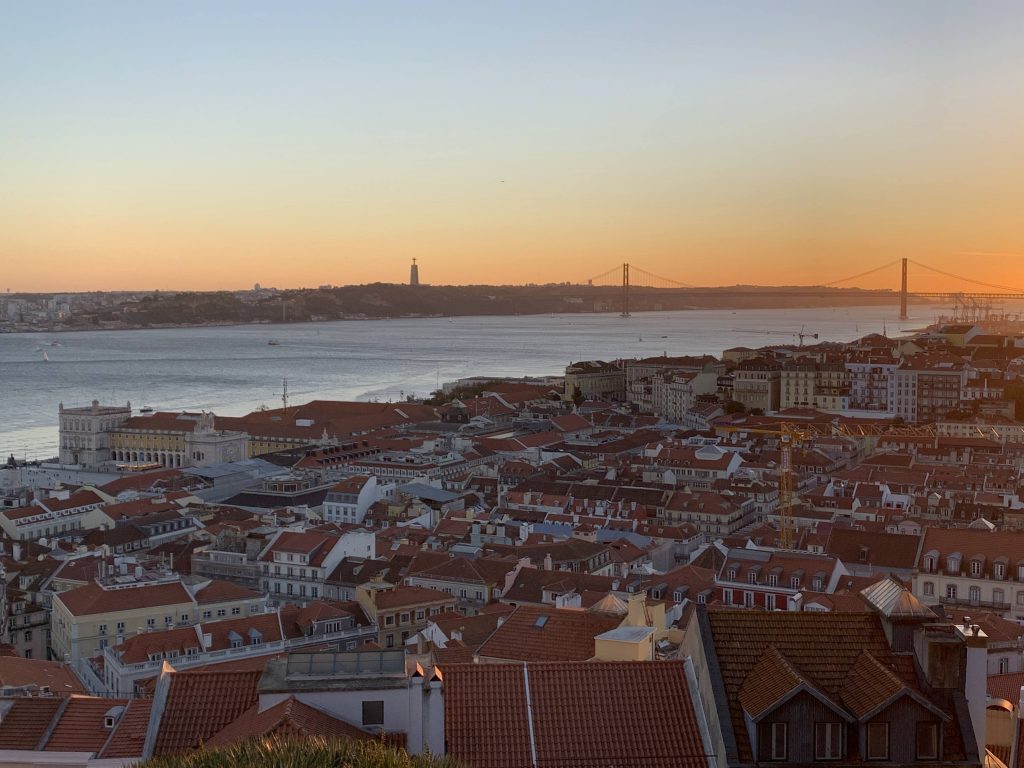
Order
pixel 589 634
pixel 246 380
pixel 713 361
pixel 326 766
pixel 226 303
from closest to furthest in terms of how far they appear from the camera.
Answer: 1. pixel 326 766
2. pixel 589 634
3. pixel 713 361
4. pixel 246 380
5. pixel 226 303

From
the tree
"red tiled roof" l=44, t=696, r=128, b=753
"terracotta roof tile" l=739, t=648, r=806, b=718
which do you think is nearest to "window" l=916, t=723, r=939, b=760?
"terracotta roof tile" l=739, t=648, r=806, b=718

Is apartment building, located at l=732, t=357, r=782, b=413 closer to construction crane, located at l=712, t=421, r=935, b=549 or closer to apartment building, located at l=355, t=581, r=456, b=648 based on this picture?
construction crane, located at l=712, t=421, r=935, b=549

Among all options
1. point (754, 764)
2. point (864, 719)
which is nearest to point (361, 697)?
point (754, 764)

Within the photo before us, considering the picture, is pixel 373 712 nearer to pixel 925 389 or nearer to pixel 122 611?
pixel 122 611

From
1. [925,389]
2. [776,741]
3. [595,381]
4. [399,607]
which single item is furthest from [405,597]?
[595,381]

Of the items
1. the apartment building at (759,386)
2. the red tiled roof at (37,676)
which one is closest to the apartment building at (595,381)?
the apartment building at (759,386)

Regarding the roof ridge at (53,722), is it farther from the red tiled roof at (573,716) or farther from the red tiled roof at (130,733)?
the red tiled roof at (573,716)

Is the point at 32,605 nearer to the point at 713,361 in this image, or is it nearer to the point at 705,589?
the point at 705,589

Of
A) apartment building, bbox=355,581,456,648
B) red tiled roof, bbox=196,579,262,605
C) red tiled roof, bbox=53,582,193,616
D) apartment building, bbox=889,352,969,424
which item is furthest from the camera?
apartment building, bbox=889,352,969,424
